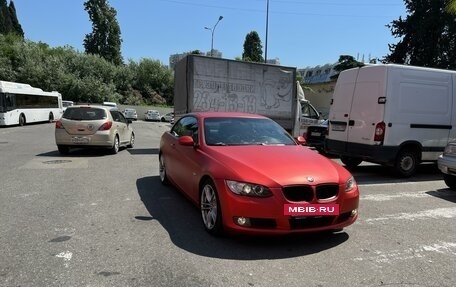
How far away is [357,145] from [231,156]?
582cm

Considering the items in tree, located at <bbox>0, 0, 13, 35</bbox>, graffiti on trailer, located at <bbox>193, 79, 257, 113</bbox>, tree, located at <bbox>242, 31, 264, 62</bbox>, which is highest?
tree, located at <bbox>0, 0, 13, 35</bbox>

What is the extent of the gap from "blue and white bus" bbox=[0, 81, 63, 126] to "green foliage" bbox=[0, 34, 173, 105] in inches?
746

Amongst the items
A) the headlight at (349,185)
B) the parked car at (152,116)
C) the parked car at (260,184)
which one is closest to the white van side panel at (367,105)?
the parked car at (260,184)

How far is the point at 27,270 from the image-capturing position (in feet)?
13.6

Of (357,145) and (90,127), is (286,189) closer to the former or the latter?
(357,145)

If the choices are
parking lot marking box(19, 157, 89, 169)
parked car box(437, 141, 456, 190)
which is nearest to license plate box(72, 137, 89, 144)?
parking lot marking box(19, 157, 89, 169)

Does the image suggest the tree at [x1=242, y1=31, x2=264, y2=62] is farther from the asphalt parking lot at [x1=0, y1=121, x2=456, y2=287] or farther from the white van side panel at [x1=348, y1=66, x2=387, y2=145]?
the asphalt parking lot at [x1=0, y1=121, x2=456, y2=287]

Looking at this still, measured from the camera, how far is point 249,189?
4.88 m

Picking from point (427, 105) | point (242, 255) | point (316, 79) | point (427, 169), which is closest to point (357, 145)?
point (427, 105)

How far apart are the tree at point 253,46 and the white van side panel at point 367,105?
7522cm

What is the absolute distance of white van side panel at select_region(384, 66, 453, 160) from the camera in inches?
390

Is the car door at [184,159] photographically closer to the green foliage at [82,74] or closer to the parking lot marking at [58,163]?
the parking lot marking at [58,163]

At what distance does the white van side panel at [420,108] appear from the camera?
390 inches

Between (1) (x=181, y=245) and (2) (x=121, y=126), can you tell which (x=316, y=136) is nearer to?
(2) (x=121, y=126)
